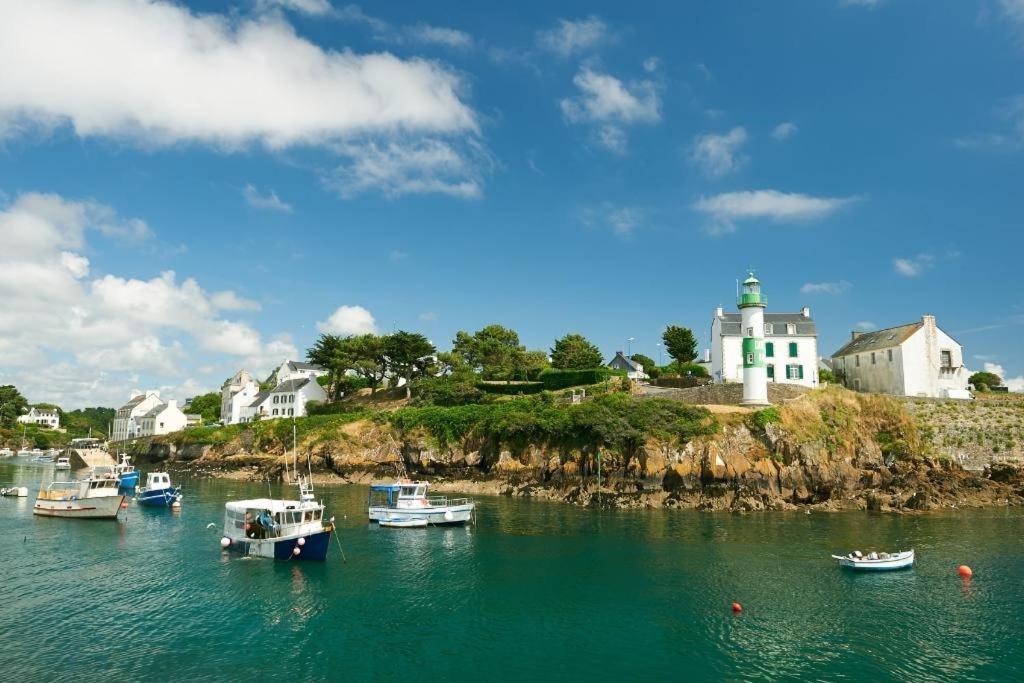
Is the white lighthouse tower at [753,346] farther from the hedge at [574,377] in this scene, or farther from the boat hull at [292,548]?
the boat hull at [292,548]

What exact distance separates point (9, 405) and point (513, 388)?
13988cm

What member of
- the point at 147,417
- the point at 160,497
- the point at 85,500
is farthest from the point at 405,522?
the point at 147,417

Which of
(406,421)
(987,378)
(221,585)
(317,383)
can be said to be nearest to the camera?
(221,585)

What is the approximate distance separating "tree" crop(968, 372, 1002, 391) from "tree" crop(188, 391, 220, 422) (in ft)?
471

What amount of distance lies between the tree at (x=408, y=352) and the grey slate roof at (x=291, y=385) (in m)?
21.0

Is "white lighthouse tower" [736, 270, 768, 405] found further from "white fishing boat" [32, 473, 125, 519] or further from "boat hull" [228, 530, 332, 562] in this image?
"white fishing boat" [32, 473, 125, 519]

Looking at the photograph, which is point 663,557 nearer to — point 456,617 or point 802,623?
point 802,623

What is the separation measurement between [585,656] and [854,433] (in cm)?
4755

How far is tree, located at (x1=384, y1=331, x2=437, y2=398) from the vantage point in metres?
95.6

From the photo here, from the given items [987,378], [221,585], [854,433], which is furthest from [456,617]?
[987,378]

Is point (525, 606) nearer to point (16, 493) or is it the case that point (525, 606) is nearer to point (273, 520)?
point (273, 520)

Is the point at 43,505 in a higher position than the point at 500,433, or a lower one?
lower

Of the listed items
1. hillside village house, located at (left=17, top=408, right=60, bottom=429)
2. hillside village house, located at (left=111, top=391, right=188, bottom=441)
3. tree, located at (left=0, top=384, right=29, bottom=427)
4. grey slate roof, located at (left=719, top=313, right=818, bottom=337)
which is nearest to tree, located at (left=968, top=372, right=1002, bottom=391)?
grey slate roof, located at (left=719, top=313, right=818, bottom=337)

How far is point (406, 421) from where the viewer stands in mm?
79250
